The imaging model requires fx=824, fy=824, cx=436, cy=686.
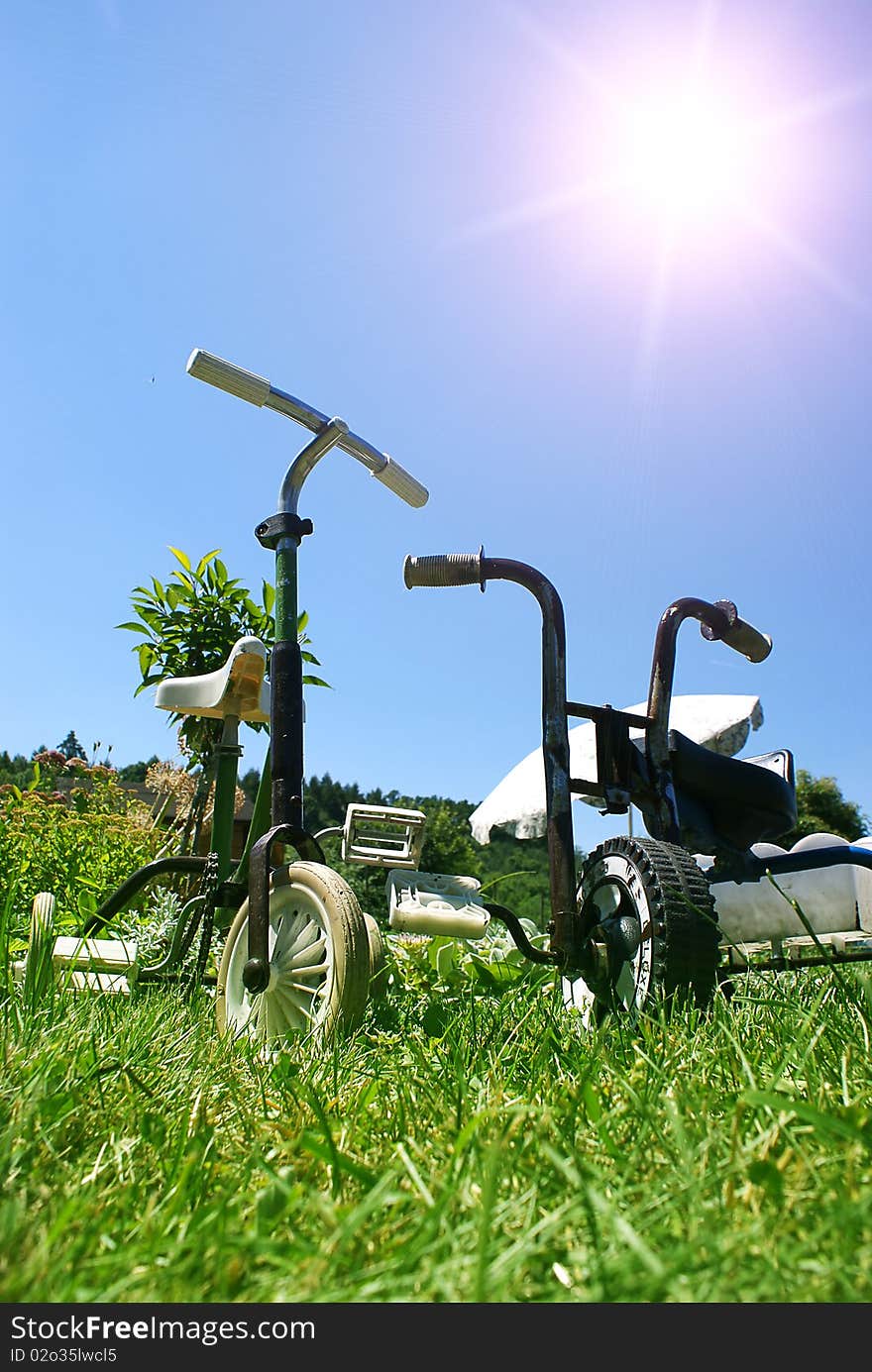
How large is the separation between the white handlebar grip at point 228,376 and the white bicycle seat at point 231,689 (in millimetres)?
862

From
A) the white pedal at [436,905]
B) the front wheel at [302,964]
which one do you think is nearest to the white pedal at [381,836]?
the white pedal at [436,905]

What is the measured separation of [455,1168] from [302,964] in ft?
3.98

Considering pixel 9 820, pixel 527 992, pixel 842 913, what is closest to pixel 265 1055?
pixel 527 992

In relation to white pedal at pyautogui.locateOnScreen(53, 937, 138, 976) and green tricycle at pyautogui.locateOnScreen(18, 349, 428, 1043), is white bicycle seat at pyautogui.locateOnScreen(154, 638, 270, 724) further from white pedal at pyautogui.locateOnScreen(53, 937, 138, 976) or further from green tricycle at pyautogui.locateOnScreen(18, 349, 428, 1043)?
white pedal at pyautogui.locateOnScreen(53, 937, 138, 976)

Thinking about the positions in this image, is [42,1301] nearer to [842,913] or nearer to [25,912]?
[842,913]

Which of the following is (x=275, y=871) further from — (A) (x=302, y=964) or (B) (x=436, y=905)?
(B) (x=436, y=905)

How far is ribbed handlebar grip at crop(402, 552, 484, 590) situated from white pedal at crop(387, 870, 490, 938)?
1.05 metres

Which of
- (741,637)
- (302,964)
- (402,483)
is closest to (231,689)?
(402,483)

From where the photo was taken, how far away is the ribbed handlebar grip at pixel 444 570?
7.80 feet

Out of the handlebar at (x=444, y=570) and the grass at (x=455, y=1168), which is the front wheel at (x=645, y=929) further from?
the handlebar at (x=444, y=570)

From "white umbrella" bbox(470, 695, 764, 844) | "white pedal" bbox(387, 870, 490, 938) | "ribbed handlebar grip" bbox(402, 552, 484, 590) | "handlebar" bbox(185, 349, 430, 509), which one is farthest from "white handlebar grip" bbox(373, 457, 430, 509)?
"white umbrella" bbox(470, 695, 764, 844)

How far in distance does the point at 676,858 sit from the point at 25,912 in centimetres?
418

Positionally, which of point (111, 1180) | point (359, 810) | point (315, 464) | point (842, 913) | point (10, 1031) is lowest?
point (111, 1180)
